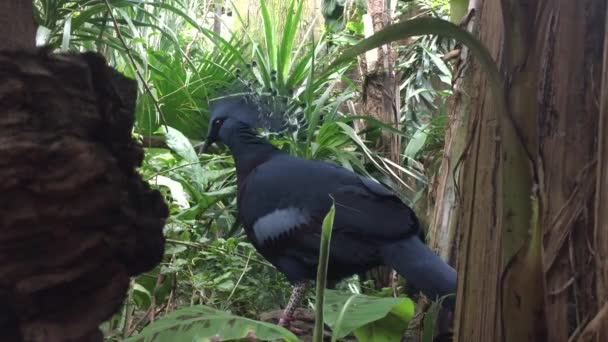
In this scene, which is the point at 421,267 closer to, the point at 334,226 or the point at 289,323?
the point at 334,226

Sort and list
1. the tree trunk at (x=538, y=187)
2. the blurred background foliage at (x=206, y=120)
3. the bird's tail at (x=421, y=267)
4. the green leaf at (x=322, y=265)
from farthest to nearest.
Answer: the blurred background foliage at (x=206, y=120) < the bird's tail at (x=421, y=267) < the green leaf at (x=322, y=265) < the tree trunk at (x=538, y=187)

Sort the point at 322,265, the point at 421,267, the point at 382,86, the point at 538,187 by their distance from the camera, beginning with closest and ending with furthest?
the point at 538,187
the point at 322,265
the point at 421,267
the point at 382,86

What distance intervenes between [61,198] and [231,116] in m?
1.17

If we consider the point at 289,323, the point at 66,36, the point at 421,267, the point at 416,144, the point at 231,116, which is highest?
the point at 66,36

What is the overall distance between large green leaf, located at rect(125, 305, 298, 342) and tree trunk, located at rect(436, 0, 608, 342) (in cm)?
28

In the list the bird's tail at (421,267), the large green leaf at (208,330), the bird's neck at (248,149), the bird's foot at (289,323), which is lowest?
the bird's foot at (289,323)

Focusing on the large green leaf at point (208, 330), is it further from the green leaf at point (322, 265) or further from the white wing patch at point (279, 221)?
the white wing patch at point (279, 221)

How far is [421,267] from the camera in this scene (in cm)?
137

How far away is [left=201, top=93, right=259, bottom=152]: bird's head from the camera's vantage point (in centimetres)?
186

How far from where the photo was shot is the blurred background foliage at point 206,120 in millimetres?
1645

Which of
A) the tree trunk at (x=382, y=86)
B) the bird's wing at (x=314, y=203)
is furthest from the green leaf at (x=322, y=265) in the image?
the tree trunk at (x=382, y=86)

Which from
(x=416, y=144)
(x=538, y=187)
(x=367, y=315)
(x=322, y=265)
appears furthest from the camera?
(x=416, y=144)

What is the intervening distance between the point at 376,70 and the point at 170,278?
4.78 ft

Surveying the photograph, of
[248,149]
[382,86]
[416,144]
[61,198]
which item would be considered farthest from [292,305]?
[382,86]
